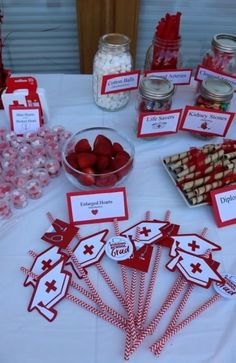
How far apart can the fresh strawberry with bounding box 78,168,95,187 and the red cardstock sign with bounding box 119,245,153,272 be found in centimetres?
17

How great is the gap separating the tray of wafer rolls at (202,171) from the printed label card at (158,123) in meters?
0.10

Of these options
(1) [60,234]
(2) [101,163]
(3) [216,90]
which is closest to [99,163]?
(2) [101,163]

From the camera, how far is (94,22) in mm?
1411

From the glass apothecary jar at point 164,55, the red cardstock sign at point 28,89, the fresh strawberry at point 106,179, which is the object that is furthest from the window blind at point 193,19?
the fresh strawberry at point 106,179

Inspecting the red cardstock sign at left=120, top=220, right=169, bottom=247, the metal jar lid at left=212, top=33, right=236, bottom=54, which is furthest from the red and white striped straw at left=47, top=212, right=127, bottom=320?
the metal jar lid at left=212, top=33, right=236, bottom=54

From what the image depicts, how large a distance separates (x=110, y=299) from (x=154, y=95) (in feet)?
1.66

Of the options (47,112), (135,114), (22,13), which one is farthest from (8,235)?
(22,13)

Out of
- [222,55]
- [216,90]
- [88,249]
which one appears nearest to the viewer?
[88,249]

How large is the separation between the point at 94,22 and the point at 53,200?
3.10ft

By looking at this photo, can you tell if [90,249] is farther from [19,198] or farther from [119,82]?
[119,82]

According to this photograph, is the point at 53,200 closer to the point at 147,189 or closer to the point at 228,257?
the point at 147,189

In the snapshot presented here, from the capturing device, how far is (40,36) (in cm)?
161

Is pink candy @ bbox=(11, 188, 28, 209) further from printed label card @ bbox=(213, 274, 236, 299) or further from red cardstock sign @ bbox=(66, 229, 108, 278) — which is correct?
printed label card @ bbox=(213, 274, 236, 299)

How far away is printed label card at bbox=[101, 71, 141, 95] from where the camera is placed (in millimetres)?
929
